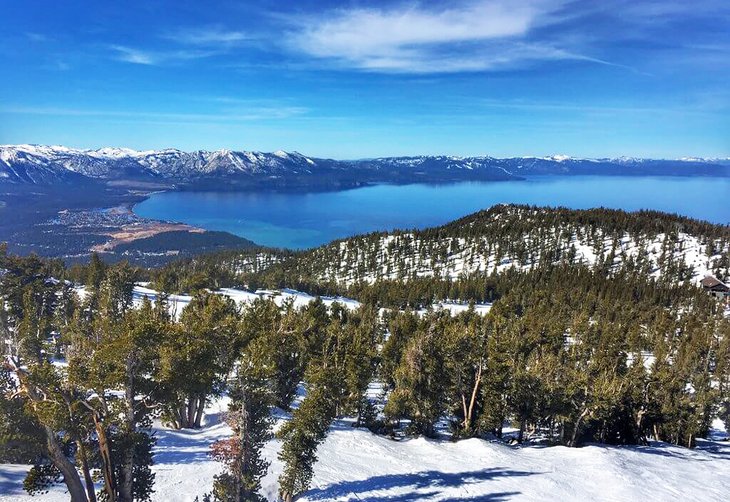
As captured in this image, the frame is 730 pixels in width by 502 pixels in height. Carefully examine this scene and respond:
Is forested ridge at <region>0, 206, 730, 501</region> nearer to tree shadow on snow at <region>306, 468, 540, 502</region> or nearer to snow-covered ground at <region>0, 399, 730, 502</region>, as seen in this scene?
snow-covered ground at <region>0, 399, 730, 502</region>

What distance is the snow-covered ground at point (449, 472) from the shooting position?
2847cm

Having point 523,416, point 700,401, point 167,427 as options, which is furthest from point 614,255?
point 167,427

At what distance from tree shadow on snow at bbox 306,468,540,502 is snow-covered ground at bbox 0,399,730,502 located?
0.23 feet

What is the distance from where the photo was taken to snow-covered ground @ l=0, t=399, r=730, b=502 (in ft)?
93.4

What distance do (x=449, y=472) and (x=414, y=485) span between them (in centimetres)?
372

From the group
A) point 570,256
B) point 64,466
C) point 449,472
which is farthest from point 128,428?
point 570,256

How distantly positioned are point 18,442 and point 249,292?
4330 inches

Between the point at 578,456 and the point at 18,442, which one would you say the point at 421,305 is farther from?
the point at 18,442

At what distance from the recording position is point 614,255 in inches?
6875

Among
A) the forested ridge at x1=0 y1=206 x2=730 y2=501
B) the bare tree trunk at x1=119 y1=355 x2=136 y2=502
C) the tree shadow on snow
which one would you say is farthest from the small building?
the bare tree trunk at x1=119 y1=355 x2=136 y2=502

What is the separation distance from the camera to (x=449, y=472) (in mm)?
33062

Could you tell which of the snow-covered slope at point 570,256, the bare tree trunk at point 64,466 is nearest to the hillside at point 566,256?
the snow-covered slope at point 570,256

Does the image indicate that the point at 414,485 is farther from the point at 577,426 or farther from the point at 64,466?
the point at 64,466

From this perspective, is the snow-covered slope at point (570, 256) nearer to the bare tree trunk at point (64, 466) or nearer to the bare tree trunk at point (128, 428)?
the bare tree trunk at point (128, 428)
